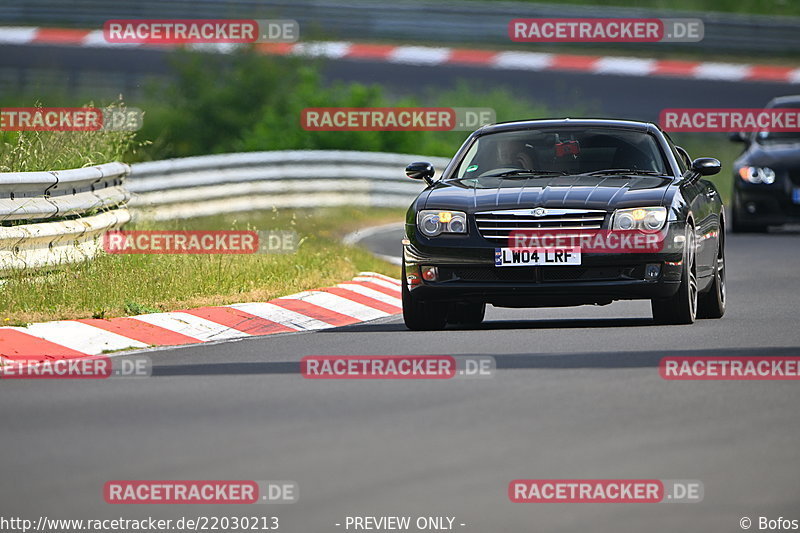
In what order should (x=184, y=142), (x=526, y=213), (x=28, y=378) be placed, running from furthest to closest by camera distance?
1. (x=184, y=142)
2. (x=526, y=213)
3. (x=28, y=378)

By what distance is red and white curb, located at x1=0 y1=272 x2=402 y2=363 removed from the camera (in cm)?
1150

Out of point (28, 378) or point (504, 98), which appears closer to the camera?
point (28, 378)

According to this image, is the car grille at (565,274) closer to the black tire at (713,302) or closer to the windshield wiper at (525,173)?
the windshield wiper at (525,173)

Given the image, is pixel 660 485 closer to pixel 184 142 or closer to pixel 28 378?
pixel 28 378

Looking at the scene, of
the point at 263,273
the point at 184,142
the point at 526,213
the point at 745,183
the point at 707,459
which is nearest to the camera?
the point at 707,459

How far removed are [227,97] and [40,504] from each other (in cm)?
2579

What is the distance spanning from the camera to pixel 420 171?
43.9ft

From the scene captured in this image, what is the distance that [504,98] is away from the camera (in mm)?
33656

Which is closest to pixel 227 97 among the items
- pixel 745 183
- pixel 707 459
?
pixel 745 183
